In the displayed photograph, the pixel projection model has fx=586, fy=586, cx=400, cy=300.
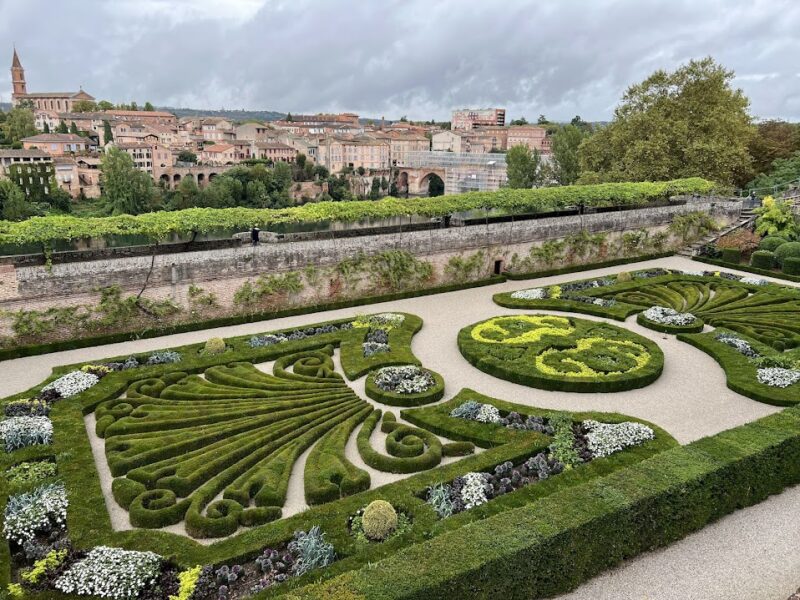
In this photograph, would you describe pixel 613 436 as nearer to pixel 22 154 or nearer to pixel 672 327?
pixel 672 327

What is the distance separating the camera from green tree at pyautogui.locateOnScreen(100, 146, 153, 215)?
71062 mm

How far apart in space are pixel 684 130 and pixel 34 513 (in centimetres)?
4242

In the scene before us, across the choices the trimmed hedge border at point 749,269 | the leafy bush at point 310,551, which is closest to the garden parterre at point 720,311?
the trimmed hedge border at point 749,269

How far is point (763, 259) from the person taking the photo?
29.4 metres

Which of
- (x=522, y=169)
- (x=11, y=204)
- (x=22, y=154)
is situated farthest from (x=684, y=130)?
(x=22, y=154)

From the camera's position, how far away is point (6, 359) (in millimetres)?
18266

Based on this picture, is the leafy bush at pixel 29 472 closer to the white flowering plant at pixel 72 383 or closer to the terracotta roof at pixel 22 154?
the white flowering plant at pixel 72 383

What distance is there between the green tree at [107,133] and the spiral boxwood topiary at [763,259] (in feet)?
397

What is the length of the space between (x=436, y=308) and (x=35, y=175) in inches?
3059

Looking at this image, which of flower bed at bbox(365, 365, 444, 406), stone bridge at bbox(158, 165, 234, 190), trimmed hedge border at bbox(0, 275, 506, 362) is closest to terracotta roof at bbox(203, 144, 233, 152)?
stone bridge at bbox(158, 165, 234, 190)

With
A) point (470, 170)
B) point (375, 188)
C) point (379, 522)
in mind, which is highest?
point (470, 170)

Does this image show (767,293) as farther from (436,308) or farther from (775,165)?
(775,165)

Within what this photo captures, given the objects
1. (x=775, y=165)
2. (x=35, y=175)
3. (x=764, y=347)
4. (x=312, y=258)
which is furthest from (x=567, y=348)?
(x=35, y=175)

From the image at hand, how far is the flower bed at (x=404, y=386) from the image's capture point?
15375mm
